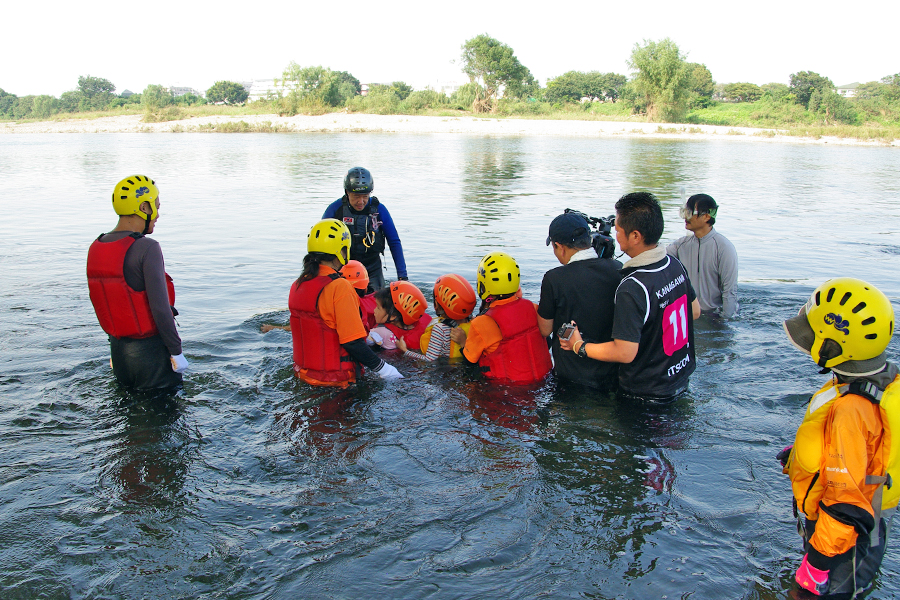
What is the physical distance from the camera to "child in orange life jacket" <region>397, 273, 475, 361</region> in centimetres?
610

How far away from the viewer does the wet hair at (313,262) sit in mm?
5258

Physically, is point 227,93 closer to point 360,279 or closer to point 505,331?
point 360,279

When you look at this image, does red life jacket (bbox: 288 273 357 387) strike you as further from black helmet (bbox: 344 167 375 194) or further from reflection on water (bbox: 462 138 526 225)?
reflection on water (bbox: 462 138 526 225)

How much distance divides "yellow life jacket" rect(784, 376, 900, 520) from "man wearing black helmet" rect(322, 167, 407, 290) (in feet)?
17.8

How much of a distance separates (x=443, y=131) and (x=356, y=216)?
55329mm

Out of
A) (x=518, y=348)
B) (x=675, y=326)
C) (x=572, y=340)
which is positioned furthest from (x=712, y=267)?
(x=572, y=340)

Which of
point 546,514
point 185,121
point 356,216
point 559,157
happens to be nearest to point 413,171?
point 559,157

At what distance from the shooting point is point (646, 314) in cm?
446

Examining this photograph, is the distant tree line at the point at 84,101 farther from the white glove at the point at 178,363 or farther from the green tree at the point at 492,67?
the white glove at the point at 178,363

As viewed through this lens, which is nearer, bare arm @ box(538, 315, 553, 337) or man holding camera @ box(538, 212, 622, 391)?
man holding camera @ box(538, 212, 622, 391)

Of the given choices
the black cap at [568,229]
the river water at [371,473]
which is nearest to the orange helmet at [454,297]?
the river water at [371,473]

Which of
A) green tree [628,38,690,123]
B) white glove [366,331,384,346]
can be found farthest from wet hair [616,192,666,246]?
green tree [628,38,690,123]

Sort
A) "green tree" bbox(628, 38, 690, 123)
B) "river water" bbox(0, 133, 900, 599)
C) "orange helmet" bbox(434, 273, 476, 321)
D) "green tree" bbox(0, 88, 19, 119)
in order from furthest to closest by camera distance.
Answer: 1. "green tree" bbox(0, 88, 19, 119)
2. "green tree" bbox(628, 38, 690, 123)
3. "orange helmet" bbox(434, 273, 476, 321)
4. "river water" bbox(0, 133, 900, 599)

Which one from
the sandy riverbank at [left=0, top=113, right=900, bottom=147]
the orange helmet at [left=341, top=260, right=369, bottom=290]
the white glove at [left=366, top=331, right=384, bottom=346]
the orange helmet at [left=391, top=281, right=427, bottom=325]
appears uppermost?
the sandy riverbank at [left=0, top=113, right=900, bottom=147]
